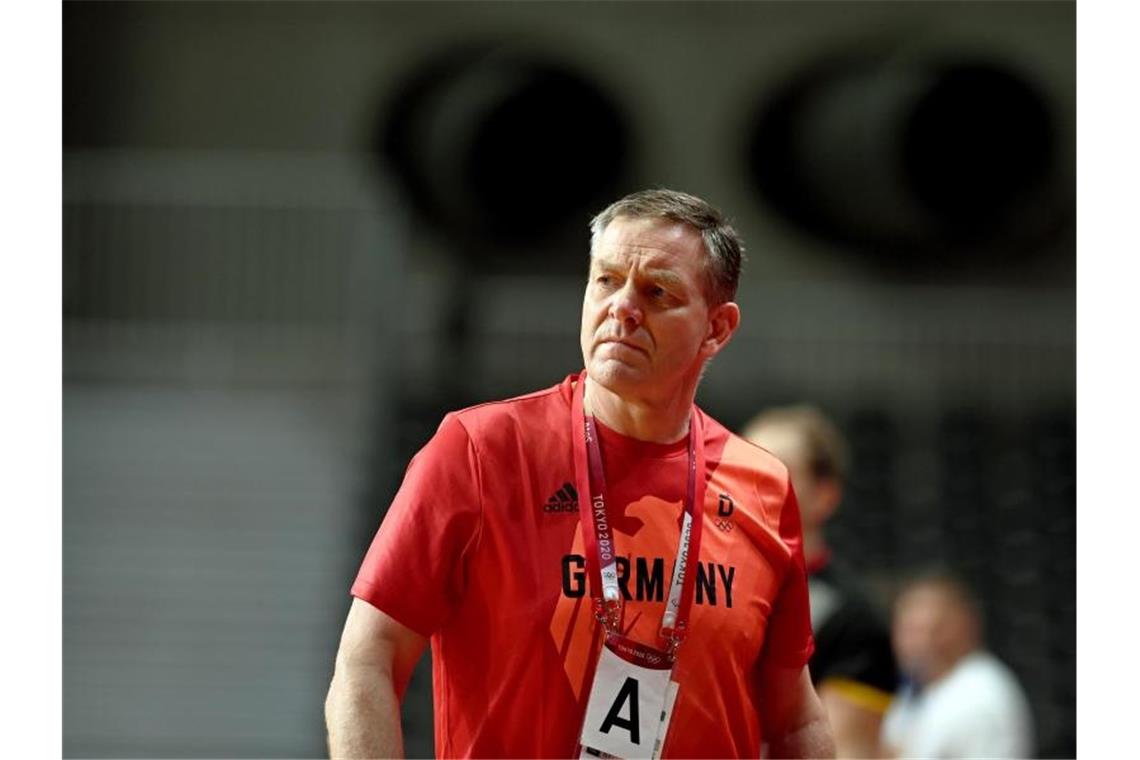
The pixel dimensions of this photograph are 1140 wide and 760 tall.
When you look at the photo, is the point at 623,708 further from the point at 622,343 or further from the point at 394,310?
the point at 394,310

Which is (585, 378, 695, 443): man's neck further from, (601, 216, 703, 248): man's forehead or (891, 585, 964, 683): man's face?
(891, 585, 964, 683): man's face

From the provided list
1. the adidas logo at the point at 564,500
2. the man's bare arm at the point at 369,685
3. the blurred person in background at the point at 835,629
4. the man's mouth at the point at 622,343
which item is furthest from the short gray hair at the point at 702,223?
the blurred person in background at the point at 835,629

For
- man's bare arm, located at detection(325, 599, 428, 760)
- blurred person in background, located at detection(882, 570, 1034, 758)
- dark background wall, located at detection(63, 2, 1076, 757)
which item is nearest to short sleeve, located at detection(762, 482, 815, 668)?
man's bare arm, located at detection(325, 599, 428, 760)

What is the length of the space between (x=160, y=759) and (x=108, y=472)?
2299 millimetres

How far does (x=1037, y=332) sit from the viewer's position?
11.2m

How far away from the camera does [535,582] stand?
3092mm

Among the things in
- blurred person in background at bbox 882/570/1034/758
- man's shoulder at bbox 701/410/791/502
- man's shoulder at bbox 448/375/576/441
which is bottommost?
blurred person in background at bbox 882/570/1034/758

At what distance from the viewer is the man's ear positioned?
321 centimetres

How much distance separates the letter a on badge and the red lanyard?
0.11 meters

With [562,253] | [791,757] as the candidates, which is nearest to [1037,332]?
[562,253]

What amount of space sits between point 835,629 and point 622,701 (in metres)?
2.49

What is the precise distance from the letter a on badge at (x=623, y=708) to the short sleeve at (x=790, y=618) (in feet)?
1.30

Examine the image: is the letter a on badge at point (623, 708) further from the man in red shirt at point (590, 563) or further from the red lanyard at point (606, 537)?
the red lanyard at point (606, 537)

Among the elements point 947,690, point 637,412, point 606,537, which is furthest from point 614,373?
point 947,690
